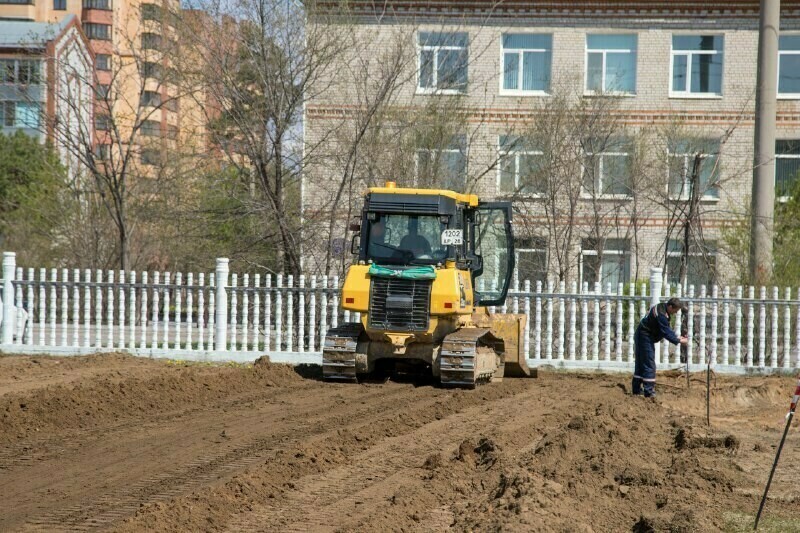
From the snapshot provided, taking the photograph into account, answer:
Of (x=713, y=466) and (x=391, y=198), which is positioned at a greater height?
(x=391, y=198)

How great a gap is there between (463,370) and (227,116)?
32.5 ft

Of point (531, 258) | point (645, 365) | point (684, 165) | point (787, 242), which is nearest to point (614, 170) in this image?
point (684, 165)

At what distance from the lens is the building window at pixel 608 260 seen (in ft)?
97.8

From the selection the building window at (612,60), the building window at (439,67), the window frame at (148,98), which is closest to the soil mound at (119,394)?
the window frame at (148,98)

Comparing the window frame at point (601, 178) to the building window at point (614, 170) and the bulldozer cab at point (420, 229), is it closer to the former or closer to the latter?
the building window at point (614, 170)

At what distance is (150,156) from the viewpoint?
30359mm

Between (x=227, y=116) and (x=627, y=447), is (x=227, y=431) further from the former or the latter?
(x=227, y=116)

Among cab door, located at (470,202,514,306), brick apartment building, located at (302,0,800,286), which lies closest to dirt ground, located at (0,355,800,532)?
cab door, located at (470,202,514,306)

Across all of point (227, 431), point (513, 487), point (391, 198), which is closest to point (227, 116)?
point (391, 198)

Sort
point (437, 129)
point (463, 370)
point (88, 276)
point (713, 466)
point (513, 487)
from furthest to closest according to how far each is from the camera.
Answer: point (437, 129)
point (88, 276)
point (463, 370)
point (713, 466)
point (513, 487)

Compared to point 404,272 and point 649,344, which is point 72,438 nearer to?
point 404,272

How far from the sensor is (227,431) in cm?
1102

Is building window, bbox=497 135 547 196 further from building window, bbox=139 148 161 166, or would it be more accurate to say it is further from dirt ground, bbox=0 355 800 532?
dirt ground, bbox=0 355 800 532

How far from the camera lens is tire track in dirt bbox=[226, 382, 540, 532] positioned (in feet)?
23.7
